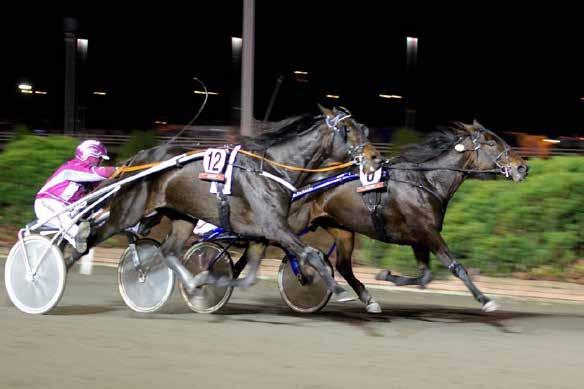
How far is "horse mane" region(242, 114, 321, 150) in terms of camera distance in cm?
873

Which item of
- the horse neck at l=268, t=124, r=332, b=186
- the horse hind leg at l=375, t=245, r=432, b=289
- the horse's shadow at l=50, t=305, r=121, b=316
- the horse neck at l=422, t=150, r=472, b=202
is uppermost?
the horse neck at l=268, t=124, r=332, b=186

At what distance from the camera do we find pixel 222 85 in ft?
138

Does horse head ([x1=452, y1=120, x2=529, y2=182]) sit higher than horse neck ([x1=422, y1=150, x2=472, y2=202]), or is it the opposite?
horse head ([x1=452, y1=120, x2=529, y2=182])

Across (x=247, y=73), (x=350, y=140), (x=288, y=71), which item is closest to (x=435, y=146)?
(x=350, y=140)

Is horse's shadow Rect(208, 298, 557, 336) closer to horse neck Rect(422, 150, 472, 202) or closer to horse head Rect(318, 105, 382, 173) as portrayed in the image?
horse neck Rect(422, 150, 472, 202)

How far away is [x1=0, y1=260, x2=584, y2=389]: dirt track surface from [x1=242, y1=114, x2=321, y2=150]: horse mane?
5.08 ft

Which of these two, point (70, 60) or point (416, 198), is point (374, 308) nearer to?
point (416, 198)

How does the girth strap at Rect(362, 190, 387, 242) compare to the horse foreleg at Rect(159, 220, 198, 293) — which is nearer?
the horse foreleg at Rect(159, 220, 198, 293)

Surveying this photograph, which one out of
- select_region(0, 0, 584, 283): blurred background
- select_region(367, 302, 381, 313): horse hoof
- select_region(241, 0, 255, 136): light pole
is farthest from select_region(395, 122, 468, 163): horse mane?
select_region(0, 0, 584, 283): blurred background

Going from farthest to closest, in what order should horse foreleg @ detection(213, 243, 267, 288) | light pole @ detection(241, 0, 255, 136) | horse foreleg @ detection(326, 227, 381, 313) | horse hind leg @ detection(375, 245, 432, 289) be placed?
light pole @ detection(241, 0, 255, 136) < horse foreleg @ detection(326, 227, 381, 313) < horse hind leg @ detection(375, 245, 432, 289) < horse foreleg @ detection(213, 243, 267, 288)

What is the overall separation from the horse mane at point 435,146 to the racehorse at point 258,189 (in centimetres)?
94

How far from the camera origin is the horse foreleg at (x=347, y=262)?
29.5ft

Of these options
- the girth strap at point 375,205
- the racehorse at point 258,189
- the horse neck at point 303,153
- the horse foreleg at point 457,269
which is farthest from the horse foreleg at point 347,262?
the horse neck at point 303,153

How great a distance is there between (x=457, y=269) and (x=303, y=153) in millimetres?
1656
